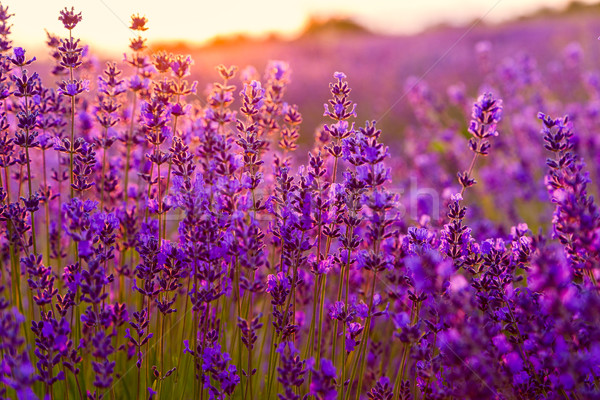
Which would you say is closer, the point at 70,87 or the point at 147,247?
the point at 147,247

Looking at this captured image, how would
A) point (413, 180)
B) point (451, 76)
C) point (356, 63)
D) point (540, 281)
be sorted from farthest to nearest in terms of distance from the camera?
point (356, 63) < point (451, 76) < point (413, 180) < point (540, 281)

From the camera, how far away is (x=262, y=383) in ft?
8.64

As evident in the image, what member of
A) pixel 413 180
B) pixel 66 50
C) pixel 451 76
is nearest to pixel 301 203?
pixel 66 50

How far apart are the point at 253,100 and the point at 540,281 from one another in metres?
1.37

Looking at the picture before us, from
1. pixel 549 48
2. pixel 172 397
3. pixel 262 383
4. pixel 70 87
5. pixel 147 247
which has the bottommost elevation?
pixel 262 383

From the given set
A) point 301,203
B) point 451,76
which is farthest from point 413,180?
point 451,76

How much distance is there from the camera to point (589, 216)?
154 cm

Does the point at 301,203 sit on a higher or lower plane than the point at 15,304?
higher

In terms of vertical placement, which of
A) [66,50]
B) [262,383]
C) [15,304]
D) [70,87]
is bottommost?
[262,383]

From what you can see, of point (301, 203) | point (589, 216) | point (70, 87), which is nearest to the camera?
point (589, 216)

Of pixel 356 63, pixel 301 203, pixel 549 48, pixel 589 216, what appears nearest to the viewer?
pixel 589 216

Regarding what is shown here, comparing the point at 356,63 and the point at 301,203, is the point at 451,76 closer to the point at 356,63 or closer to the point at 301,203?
the point at 356,63

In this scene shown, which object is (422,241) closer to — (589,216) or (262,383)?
(589,216)

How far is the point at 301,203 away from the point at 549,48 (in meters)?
16.9
